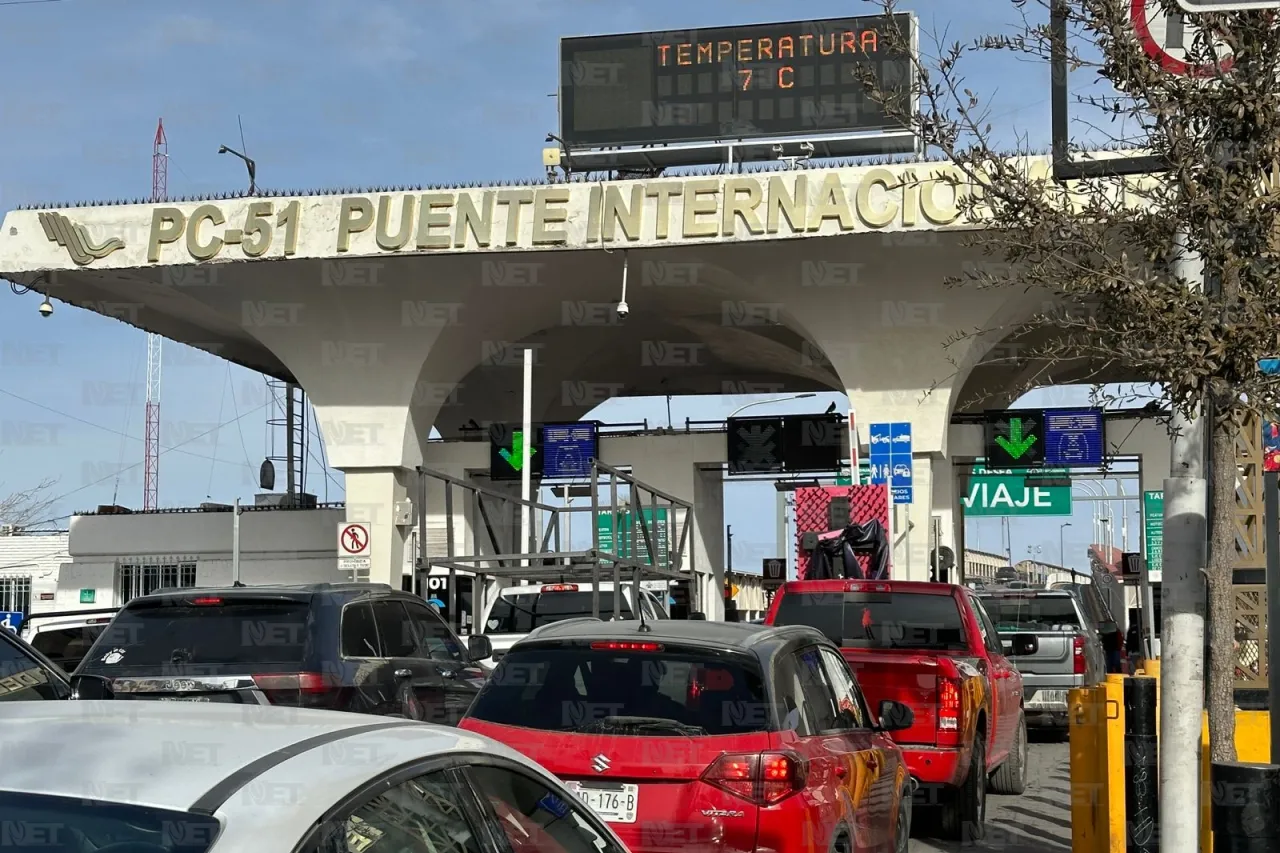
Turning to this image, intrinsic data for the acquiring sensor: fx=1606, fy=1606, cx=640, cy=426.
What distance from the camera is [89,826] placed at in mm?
2695

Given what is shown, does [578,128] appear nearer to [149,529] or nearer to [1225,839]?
[149,529]

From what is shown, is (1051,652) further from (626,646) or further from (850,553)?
(626,646)

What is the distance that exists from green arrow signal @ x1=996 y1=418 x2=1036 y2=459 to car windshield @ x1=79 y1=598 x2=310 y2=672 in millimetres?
24338

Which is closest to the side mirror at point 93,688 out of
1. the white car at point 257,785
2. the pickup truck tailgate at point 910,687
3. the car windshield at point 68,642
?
the white car at point 257,785

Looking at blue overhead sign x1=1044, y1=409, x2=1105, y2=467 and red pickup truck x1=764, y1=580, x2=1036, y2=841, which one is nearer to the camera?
red pickup truck x1=764, y1=580, x2=1036, y2=841

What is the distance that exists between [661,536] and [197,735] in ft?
53.9

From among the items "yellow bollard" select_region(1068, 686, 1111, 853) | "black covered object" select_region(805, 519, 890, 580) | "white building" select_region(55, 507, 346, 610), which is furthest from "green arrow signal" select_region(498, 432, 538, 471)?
"yellow bollard" select_region(1068, 686, 1111, 853)

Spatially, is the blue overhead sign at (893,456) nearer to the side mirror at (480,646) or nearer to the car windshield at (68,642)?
the car windshield at (68,642)

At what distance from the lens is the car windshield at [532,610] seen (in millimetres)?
17922

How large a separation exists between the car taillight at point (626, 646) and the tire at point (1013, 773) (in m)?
7.34

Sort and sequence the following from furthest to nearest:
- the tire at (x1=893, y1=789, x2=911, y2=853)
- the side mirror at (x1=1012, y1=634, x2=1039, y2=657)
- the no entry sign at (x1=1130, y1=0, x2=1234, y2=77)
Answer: the side mirror at (x1=1012, y1=634, x2=1039, y2=657)
the tire at (x1=893, y1=789, x2=911, y2=853)
the no entry sign at (x1=1130, y1=0, x2=1234, y2=77)

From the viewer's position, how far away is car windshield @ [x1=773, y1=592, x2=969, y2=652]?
12.1 meters

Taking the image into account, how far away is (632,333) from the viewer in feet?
121

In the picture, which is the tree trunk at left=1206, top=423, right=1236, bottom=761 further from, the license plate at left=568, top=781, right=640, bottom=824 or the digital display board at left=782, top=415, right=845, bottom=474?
the digital display board at left=782, top=415, right=845, bottom=474
